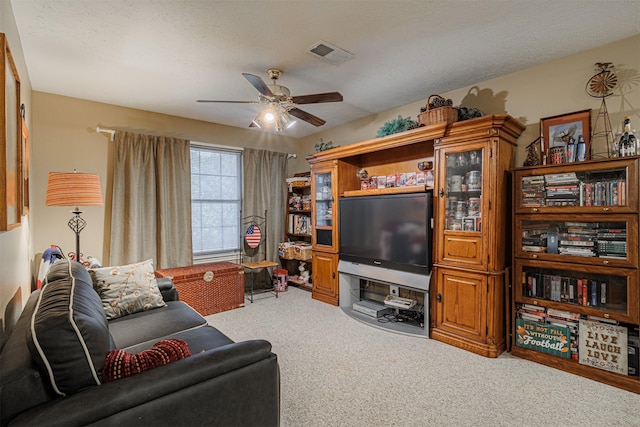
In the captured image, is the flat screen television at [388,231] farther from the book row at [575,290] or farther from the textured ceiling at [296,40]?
the textured ceiling at [296,40]

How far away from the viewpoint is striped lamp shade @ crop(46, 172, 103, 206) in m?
2.73

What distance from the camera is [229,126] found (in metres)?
4.78

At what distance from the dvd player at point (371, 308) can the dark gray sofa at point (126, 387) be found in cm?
227

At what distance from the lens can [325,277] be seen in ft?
14.1

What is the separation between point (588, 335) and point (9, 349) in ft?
11.4

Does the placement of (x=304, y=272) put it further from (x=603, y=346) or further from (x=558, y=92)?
(x=558, y=92)

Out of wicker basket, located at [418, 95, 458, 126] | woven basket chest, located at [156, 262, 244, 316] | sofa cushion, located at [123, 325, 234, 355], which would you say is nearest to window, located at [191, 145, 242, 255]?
woven basket chest, located at [156, 262, 244, 316]

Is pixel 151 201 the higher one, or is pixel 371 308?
pixel 151 201

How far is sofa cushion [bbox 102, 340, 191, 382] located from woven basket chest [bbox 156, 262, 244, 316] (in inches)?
94.7

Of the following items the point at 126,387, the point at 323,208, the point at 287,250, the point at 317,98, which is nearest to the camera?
the point at 126,387

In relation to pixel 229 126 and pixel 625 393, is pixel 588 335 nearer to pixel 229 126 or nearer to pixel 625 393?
pixel 625 393

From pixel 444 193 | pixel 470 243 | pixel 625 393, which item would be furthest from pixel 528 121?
pixel 625 393

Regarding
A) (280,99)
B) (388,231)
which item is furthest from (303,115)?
(388,231)

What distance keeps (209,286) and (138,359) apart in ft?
8.68
